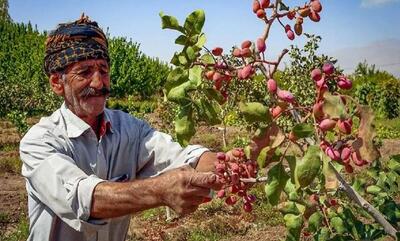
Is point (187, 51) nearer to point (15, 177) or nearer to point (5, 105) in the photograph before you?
point (15, 177)


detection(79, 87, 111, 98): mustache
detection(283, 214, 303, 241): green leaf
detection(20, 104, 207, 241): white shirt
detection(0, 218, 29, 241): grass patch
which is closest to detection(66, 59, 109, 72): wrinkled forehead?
detection(79, 87, 111, 98): mustache

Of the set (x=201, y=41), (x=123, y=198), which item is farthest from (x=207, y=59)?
(x=123, y=198)

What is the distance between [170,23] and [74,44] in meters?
1.26

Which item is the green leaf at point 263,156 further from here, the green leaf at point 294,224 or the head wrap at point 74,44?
the head wrap at point 74,44

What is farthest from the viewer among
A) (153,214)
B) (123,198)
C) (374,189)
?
(153,214)

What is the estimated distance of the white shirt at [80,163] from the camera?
2023 millimetres

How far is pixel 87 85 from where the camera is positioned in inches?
99.5

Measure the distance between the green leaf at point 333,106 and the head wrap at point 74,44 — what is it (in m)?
1.56

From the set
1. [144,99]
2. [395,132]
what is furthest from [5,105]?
[144,99]

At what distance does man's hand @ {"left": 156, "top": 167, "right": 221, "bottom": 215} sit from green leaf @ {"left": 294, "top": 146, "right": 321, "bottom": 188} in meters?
0.41

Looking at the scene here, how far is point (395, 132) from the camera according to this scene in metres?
14.7

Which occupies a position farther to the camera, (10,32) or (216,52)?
(10,32)

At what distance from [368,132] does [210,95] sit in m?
0.45

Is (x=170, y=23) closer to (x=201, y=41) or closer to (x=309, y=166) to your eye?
(x=201, y=41)
